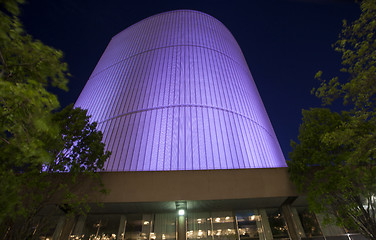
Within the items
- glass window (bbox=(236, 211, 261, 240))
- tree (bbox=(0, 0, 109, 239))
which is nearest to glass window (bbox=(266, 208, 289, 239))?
glass window (bbox=(236, 211, 261, 240))

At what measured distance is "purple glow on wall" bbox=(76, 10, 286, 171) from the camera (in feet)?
49.8

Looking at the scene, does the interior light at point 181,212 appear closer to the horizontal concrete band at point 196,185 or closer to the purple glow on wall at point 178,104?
the horizontal concrete band at point 196,185

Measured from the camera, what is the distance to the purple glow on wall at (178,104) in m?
15.2

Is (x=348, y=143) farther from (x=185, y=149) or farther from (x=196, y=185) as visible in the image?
(x=185, y=149)

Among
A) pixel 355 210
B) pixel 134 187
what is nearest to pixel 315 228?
pixel 355 210

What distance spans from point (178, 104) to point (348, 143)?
12227 mm

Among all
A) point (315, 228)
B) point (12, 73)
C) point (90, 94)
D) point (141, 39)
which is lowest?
point (315, 228)

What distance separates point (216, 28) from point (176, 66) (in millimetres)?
11623

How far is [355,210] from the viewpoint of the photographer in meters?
8.59

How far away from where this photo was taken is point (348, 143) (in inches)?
332

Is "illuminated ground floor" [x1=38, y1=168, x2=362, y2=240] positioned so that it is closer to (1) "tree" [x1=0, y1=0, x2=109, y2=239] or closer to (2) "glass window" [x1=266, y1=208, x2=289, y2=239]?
(2) "glass window" [x1=266, y1=208, x2=289, y2=239]

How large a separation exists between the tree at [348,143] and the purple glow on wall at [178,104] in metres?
5.40

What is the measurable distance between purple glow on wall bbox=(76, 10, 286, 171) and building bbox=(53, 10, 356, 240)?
0.09 meters

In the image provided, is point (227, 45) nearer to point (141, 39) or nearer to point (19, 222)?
point (141, 39)
